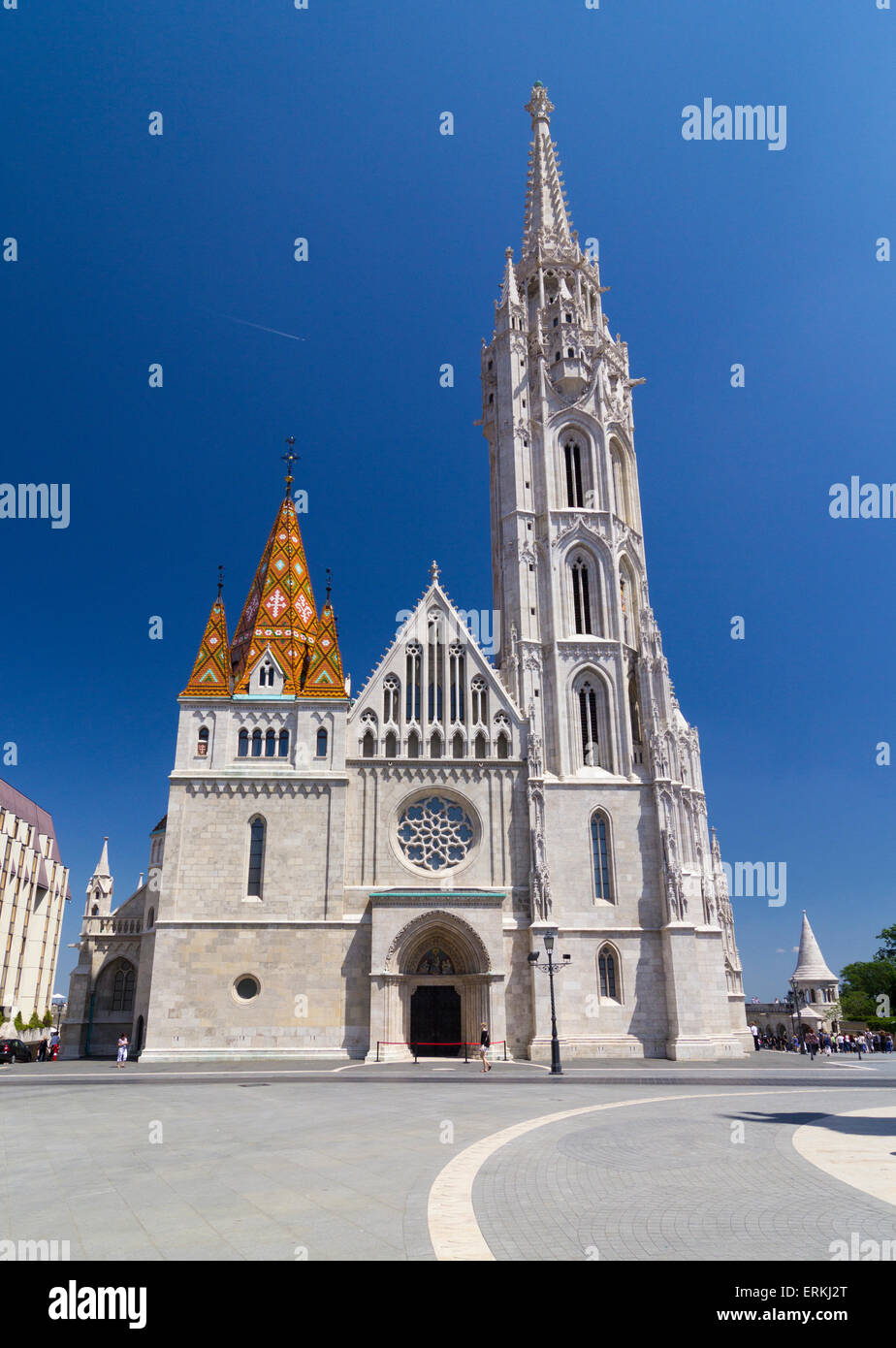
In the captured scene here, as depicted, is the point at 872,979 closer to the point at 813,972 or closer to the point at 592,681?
the point at 813,972

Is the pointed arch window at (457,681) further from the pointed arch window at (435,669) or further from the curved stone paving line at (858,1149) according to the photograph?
the curved stone paving line at (858,1149)

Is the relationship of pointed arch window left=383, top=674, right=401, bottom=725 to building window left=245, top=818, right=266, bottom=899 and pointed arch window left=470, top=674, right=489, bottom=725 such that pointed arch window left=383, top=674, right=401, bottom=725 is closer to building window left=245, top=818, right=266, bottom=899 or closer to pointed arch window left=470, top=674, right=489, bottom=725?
pointed arch window left=470, top=674, right=489, bottom=725

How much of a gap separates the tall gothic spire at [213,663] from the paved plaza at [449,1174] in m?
18.5

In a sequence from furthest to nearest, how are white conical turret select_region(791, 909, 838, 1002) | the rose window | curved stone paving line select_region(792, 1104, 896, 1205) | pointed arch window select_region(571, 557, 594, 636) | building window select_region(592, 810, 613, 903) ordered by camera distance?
white conical turret select_region(791, 909, 838, 1002), pointed arch window select_region(571, 557, 594, 636), building window select_region(592, 810, 613, 903), the rose window, curved stone paving line select_region(792, 1104, 896, 1205)

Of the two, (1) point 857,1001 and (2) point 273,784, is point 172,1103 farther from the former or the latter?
(1) point 857,1001

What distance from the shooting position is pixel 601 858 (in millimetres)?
35500

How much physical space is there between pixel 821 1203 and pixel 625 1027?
86.9ft

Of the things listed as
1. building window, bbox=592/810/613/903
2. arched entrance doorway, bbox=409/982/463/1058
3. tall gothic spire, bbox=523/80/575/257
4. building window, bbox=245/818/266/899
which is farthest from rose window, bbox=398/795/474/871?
tall gothic spire, bbox=523/80/575/257

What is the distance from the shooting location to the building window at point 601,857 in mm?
35031

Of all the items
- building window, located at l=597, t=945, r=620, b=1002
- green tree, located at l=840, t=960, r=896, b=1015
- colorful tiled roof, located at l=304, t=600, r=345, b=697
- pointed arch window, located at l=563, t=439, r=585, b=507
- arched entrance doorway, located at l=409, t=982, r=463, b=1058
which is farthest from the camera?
green tree, located at l=840, t=960, r=896, b=1015

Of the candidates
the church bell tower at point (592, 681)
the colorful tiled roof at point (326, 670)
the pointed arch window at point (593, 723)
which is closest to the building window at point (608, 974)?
the church bell tower at point (592, 681)

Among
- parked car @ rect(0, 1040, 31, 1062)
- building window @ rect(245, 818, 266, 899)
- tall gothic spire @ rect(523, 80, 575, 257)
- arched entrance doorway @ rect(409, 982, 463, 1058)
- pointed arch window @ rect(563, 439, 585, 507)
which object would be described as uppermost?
tall gothic spire @ rect(523, 80, 575, 257)

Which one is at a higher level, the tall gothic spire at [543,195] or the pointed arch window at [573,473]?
the tall gothic spire at [543,195]

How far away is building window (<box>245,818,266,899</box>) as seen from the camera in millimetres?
33156
